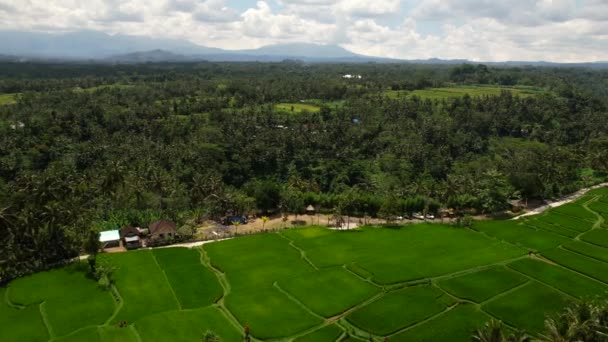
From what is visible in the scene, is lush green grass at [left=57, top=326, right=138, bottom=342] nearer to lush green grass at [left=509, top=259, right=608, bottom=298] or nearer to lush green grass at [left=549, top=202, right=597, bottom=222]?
lush green grass at [left=509, top=259, right=608, bottom=298]

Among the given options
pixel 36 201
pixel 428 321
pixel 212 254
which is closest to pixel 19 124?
pixel 36 201

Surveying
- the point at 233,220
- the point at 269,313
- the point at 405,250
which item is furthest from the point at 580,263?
the point at 233,220

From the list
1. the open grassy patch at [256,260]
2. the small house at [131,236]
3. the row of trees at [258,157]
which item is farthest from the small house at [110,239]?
the open grassy patch at [256,260]

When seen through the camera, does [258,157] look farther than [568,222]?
Yes

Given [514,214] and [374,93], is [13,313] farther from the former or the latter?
[374,93]

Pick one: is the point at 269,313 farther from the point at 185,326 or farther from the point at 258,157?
the point at 258,157

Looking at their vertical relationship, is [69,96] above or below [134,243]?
above
